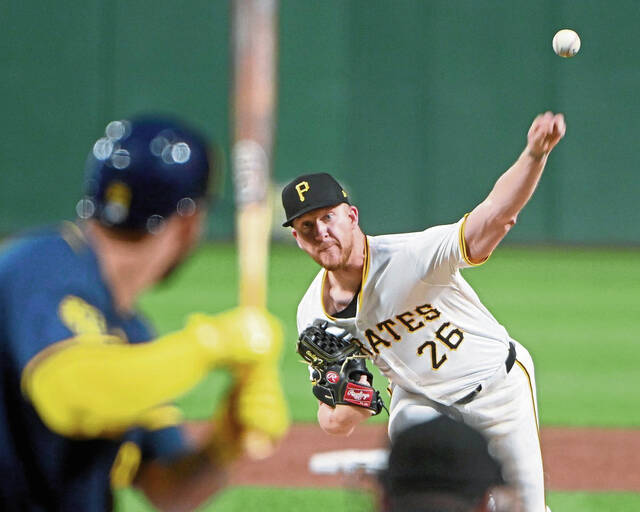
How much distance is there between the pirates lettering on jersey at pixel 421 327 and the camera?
4.41 meters

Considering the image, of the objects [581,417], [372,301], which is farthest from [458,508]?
[581,417]

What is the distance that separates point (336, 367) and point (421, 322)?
431 mm

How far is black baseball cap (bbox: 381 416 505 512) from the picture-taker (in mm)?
2053

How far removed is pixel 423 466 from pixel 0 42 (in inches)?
736

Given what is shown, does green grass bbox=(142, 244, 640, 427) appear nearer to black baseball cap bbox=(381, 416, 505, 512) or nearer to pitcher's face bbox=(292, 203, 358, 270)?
pitcher's face bbox=(292, 203, 358, 270)

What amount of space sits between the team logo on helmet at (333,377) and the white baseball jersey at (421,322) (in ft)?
0.58

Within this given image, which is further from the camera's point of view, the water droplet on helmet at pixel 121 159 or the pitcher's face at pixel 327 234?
the pitcher's face at pixel 327 234

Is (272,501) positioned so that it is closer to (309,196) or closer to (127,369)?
(309,196)

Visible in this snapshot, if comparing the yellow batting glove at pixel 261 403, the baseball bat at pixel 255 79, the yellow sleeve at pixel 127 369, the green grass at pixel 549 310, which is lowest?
the green grass at pixel 549 310

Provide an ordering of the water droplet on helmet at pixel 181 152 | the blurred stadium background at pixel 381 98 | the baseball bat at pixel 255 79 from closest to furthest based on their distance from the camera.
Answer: the water droplet on helmet at pixel 181 152 < the baseball bat at pixel 255 79 < the blurred stadium background at pixel 381 98

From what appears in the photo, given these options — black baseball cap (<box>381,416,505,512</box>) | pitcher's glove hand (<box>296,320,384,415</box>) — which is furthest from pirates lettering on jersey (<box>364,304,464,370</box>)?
black baseball cap (<box>381,416,505,512</box>)

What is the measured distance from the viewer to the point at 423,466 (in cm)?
207

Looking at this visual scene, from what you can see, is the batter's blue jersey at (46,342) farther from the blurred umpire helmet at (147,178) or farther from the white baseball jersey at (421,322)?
the white baseball jersey at (421,322)

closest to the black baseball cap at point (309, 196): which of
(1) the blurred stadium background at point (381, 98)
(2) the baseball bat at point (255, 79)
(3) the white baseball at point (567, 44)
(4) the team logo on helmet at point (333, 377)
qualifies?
(4) the team logo on helmet at point (333, 377)
